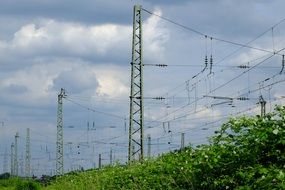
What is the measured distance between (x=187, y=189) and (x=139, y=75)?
2377 centimetres

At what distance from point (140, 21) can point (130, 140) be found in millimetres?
7022

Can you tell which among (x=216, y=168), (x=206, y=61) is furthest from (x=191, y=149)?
(x=206, y=61)

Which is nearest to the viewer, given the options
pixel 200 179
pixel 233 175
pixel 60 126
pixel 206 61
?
pixel 233 175

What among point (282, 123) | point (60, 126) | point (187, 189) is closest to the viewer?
point (282, 123)

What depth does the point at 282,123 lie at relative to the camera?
8.83 metres

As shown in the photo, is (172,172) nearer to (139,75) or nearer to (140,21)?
(139,75)

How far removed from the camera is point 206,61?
34.0 meters

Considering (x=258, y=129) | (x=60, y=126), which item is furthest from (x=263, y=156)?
(x=60, y=126)

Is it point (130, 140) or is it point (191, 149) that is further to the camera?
point (130, 140)

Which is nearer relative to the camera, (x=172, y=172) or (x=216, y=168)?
(x=216, y=168)

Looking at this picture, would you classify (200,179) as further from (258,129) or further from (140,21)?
(140,21)

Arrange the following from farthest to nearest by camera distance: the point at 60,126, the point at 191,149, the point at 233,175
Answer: the point at 60,126, the point at 191,149, the point at 233,175

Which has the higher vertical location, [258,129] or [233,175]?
[258,129]

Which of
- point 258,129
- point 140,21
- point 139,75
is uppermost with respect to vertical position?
point 140,21
